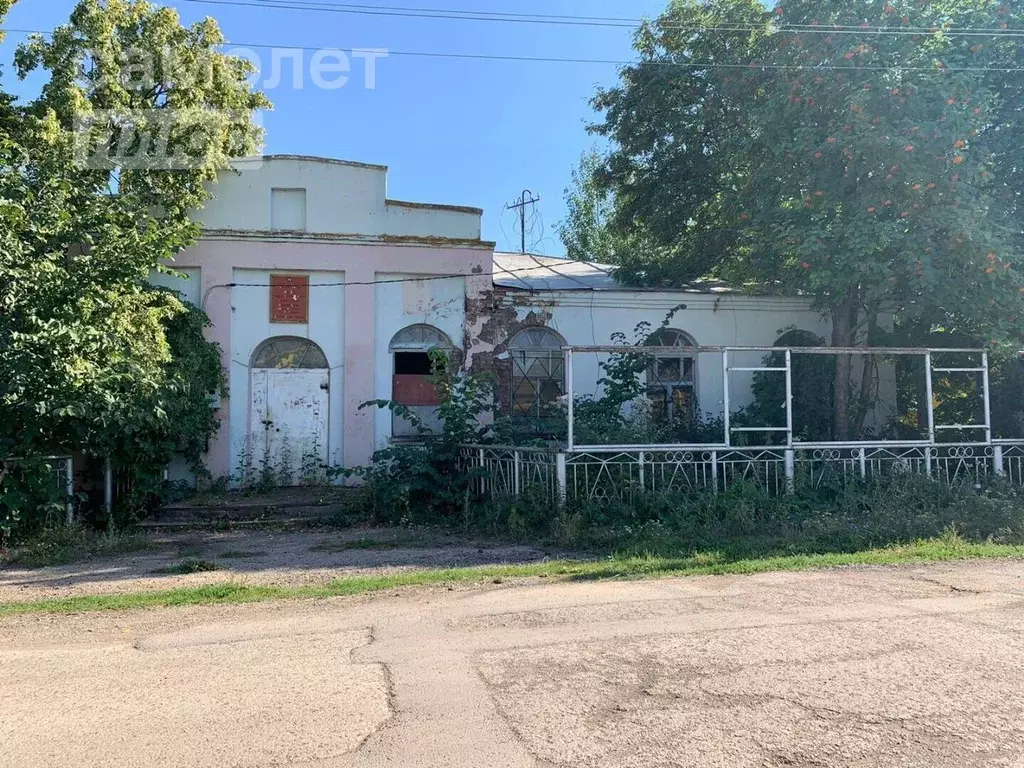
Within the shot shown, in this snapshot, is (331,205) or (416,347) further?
(416,347)

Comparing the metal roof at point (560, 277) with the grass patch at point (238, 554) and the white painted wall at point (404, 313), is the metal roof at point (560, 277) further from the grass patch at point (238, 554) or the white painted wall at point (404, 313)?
the grass patch at point (238, 554)

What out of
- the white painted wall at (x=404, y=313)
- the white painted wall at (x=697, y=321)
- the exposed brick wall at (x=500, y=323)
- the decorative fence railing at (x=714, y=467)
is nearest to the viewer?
the decorative fence railing at (x=714, y=467)

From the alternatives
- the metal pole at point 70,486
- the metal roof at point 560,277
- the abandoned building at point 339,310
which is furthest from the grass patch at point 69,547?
the metal roof at point 560,277

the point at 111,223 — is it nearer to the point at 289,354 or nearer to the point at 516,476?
the point at 289,354

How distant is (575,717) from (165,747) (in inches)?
76.0

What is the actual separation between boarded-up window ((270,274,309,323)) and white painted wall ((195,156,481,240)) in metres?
0.94

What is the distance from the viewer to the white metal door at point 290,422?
13.2 metres

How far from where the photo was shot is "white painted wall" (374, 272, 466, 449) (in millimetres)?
13578

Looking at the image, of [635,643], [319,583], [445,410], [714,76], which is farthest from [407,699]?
[714,76]

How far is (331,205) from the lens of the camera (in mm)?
13555

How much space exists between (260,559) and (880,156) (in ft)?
31.8

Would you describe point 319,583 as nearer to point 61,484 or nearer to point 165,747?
point 165,747

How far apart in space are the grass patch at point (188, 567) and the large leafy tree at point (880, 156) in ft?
29.8

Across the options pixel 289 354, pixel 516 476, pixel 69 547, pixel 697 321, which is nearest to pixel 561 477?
pixel 516 476
